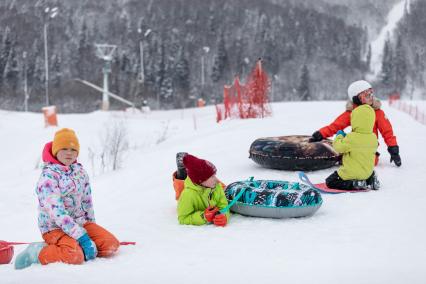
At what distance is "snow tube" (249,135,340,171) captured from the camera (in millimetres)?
6914

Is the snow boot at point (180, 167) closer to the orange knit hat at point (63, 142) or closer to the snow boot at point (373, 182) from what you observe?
the orange knit hat at point (63, 142)

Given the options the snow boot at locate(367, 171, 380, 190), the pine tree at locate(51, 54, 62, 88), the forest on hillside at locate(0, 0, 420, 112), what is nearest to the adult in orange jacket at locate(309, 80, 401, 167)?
the snow boot at locate(367, 171, 380, 190)

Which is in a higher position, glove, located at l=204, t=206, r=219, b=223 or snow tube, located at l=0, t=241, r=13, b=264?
glove, located at l=204, t=206, r=219, b=223

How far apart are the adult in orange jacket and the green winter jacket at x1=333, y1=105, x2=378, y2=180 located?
54 centimetres

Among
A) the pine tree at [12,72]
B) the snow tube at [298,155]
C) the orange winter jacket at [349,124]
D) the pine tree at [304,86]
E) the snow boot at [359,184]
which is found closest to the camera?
the snow boot at [359,184]

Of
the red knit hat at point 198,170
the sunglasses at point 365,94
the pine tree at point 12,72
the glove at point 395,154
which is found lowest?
the glove at point 395,154

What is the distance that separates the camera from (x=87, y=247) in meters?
3.74

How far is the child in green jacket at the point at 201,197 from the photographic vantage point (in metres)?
4.63

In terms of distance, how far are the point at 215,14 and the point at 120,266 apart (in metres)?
52.8

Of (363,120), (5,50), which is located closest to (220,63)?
(5,50)

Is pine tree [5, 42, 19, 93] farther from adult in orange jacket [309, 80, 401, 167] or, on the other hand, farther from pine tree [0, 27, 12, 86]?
adult in orange jacket [309, 80, 401, 167]

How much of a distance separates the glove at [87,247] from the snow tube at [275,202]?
1692 millimetres

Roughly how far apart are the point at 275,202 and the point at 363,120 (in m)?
1.53

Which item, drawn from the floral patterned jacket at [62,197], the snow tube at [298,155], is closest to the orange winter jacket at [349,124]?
the snow tube at [298,155]
